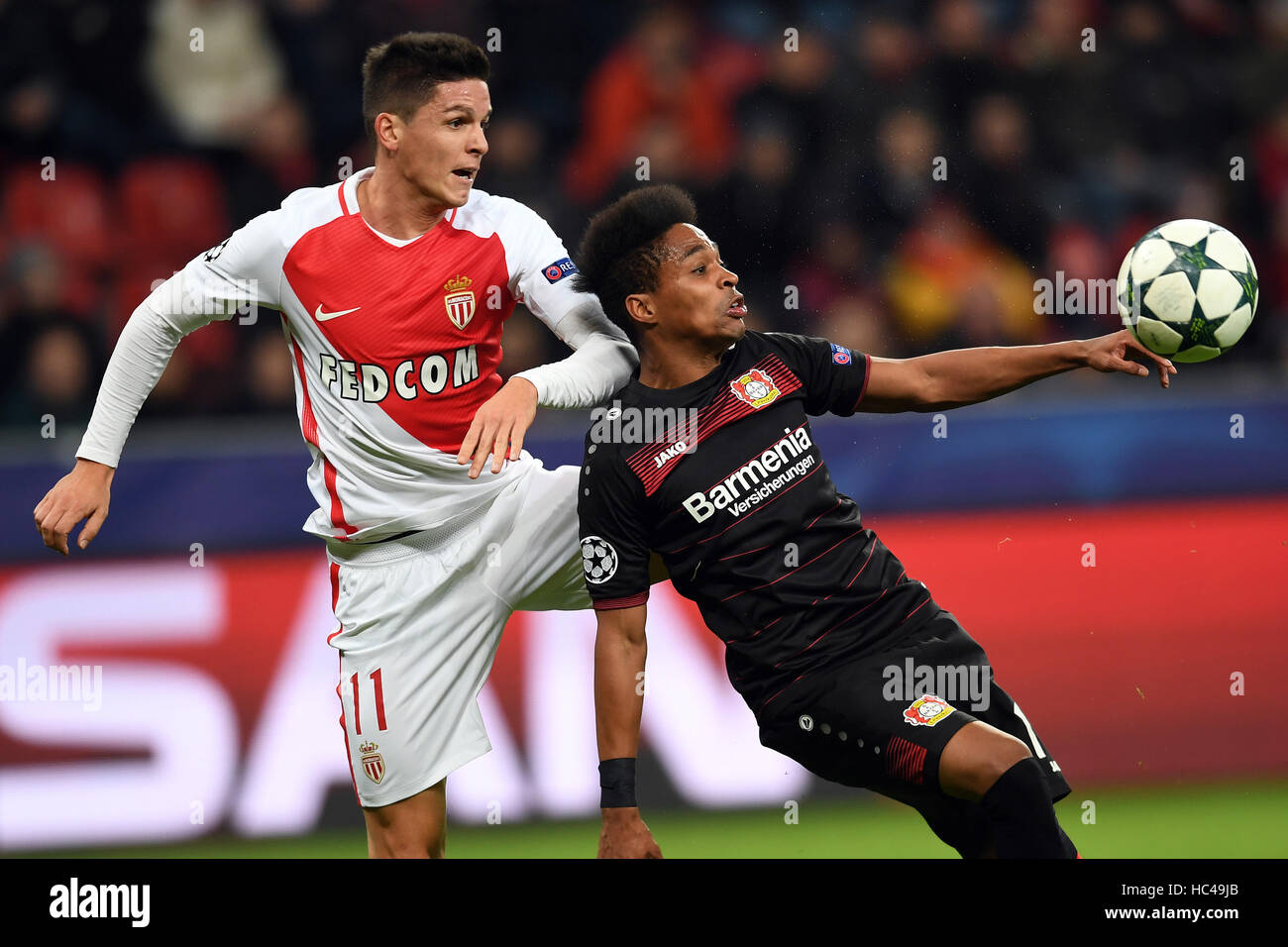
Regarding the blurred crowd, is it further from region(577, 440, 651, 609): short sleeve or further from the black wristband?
the black wristband

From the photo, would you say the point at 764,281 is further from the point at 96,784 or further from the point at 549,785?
the point at 96,784

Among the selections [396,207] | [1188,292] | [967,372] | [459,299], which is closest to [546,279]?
[459,299]

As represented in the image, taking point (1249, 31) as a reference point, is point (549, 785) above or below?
below

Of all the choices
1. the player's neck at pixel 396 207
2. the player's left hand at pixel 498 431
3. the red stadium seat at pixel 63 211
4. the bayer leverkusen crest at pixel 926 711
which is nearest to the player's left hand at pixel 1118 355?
the bayer leverkusen crest at pixel 926 711

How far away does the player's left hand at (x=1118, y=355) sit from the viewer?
3.99 metres

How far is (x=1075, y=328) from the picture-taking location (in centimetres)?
749

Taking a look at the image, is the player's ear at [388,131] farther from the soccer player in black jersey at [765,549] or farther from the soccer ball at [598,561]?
the soccer ball at [598,561]

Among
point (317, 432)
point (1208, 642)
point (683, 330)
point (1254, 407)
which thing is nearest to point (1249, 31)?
point (1254, 407)

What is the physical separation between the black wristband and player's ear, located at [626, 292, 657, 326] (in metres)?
1.17

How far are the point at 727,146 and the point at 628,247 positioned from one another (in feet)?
10.8

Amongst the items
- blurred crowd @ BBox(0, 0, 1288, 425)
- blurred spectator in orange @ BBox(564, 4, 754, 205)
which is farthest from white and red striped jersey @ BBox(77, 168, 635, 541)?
blurred spectator in orange @ BBox(564, 4, 754, 205)

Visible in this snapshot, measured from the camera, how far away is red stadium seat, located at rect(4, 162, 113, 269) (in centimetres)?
702

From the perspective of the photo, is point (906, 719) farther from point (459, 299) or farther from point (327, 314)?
point (327, 314)

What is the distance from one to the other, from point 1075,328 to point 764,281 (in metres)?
1.53
